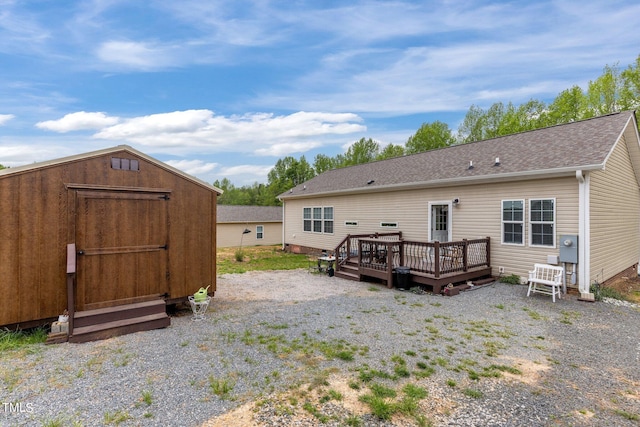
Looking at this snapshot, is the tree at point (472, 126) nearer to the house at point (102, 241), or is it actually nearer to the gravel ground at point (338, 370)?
the gravel ground at point (338, 370)

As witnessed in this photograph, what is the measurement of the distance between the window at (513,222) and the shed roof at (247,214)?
19100 millimetres

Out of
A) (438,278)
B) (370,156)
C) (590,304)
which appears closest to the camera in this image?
(590,304)

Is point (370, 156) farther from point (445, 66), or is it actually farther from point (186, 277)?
point (186, 277)

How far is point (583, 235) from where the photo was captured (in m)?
7.18

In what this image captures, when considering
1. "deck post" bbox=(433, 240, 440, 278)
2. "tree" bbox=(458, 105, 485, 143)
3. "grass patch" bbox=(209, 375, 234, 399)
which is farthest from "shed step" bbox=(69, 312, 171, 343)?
"tree" bbox=(458, 105, 485, 143)

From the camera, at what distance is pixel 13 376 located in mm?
3420

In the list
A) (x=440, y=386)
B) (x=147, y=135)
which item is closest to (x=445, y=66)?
(x=440, y=386)

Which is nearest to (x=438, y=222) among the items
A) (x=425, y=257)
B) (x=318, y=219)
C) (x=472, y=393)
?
(x=425, y=257)

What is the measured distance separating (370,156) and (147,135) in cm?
2424

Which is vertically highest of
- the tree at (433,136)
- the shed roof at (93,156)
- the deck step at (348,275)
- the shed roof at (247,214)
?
the tree at (433,136)

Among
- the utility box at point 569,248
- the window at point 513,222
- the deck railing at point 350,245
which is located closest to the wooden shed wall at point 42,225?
the deck railing at point 350,245

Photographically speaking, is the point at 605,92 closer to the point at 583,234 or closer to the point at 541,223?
the point at 541,223

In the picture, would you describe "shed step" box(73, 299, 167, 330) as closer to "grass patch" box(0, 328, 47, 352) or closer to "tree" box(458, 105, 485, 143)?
"grass patch" box(0, 328, 47, 352)

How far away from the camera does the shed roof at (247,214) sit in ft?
78.9
